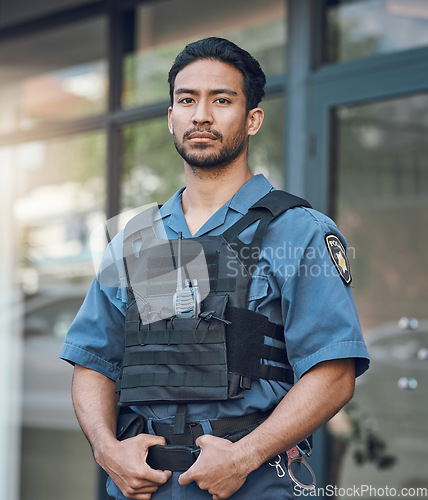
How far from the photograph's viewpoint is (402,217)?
11.9 feet

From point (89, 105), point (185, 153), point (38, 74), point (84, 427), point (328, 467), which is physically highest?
point (38, 74)

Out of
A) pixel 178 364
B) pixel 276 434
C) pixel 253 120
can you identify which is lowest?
pixel 276 434

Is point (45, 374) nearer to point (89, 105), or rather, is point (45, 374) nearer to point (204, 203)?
point (89, 105)

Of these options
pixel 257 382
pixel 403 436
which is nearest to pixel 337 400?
pixel 257 382

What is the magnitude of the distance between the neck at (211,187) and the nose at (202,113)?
14cm

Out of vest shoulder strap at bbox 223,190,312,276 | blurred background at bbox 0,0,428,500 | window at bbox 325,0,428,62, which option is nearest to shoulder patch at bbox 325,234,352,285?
vest shoulder strap at bbox 223,190,312,276

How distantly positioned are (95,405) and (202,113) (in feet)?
2.65

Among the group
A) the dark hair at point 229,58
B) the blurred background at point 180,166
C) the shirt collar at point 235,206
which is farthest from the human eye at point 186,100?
the blurred background at point 180,166

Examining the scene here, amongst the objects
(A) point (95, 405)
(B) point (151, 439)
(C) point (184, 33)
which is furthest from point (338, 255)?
(C) point (184, 33)

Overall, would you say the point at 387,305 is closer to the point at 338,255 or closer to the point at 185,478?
the point at 338,255

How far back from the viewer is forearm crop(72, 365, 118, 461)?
5.55 ft

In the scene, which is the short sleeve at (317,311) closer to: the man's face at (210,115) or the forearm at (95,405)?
the man's face at (210,115)

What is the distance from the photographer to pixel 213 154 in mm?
1736

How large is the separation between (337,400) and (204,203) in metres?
0.64
